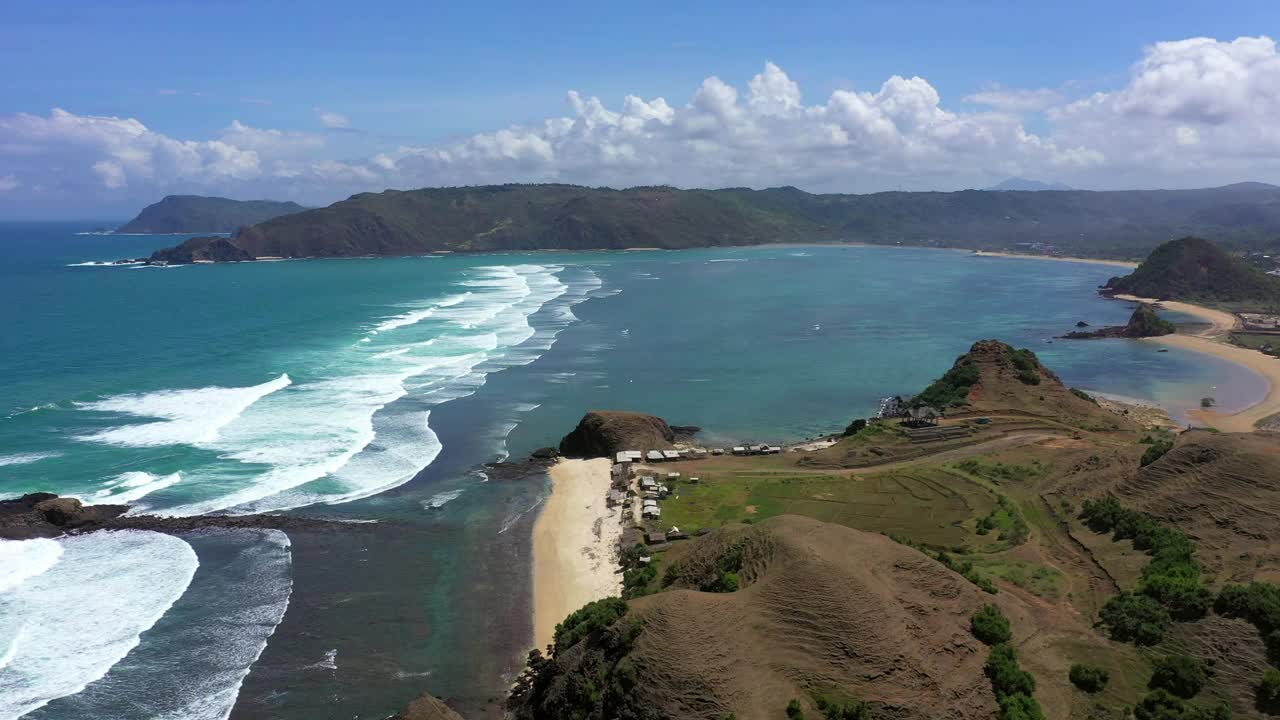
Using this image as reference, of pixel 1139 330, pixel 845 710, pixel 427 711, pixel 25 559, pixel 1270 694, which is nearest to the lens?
pixel 845 710

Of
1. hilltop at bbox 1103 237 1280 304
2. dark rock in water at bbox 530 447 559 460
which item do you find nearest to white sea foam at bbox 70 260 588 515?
dark rock in water at bbox 530 447 559 460

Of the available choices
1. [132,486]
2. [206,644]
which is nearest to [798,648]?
[206,644]

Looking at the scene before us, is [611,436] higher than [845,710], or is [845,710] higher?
[611,436]

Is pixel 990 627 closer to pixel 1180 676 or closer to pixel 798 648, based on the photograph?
pixel 1180 676

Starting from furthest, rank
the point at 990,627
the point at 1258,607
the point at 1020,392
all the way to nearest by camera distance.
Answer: the point at 1020,392 → the point at 990,627 → the point at 1258,607

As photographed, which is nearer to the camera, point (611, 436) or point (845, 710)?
point (845, 710)

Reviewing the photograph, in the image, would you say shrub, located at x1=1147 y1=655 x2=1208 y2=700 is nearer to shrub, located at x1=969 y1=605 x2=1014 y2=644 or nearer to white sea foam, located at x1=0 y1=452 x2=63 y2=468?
shrub, located at x1=969 y1=605 x2=1014 y2=644

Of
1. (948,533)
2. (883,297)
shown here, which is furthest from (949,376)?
(883,297)
